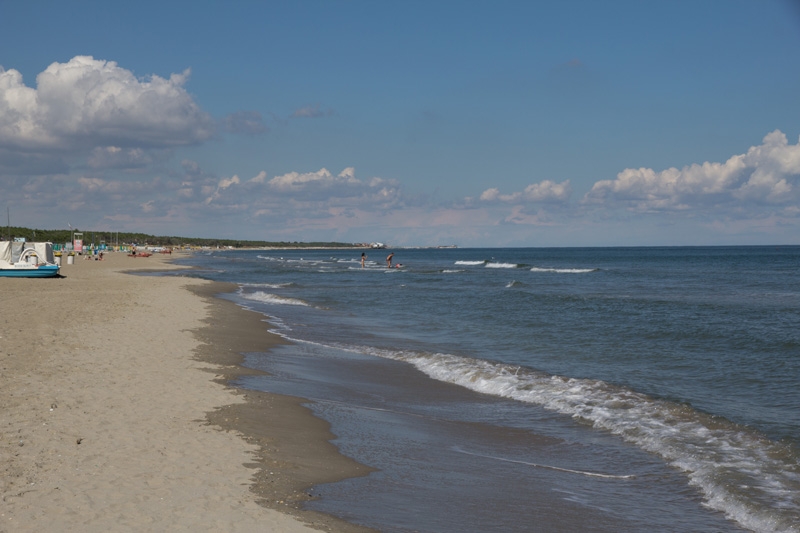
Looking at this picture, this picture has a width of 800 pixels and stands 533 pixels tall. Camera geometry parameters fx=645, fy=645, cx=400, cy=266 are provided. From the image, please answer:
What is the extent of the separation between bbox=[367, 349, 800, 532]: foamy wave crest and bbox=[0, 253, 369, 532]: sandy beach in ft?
14.4

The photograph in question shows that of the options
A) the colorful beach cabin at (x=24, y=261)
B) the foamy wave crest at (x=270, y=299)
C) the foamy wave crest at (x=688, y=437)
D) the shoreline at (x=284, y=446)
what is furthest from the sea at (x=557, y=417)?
the colorful beach cabin at (x=24, y=261)

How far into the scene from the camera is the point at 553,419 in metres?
11.1

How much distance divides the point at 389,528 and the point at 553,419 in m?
5.71

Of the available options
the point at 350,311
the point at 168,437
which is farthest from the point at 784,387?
the point at 350,311

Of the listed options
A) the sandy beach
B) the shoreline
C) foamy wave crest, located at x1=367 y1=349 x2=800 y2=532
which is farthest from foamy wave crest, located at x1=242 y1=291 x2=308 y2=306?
foamy wave crest, located at x1=367 y1=349 x2=800 y2=532

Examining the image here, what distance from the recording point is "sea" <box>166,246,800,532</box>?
6918 mm

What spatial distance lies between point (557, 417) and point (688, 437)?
216 cm

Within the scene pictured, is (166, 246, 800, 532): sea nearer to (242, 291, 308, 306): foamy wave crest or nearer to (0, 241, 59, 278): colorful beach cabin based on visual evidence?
(242, 291, 308, 306): foamy wave crest

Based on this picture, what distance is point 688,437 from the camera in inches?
388

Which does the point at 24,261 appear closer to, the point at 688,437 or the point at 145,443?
the point at 145,443

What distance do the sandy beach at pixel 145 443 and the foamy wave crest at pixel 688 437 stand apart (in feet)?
14.4

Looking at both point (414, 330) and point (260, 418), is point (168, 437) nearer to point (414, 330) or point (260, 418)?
point (260, 418)

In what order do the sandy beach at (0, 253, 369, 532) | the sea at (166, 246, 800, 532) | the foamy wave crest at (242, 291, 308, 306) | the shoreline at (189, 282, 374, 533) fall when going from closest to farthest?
the sandy beach at (0, 253, 369, 532)
the shoreline at (189, 282, 374, 533)
the sea at (166, 246, 800, 532)
the foamy wave crest at (242, 291, 308, 306)

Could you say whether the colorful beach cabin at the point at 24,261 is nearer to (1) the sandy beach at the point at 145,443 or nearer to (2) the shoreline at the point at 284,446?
(1) the sandy beach at the point at 145,443
